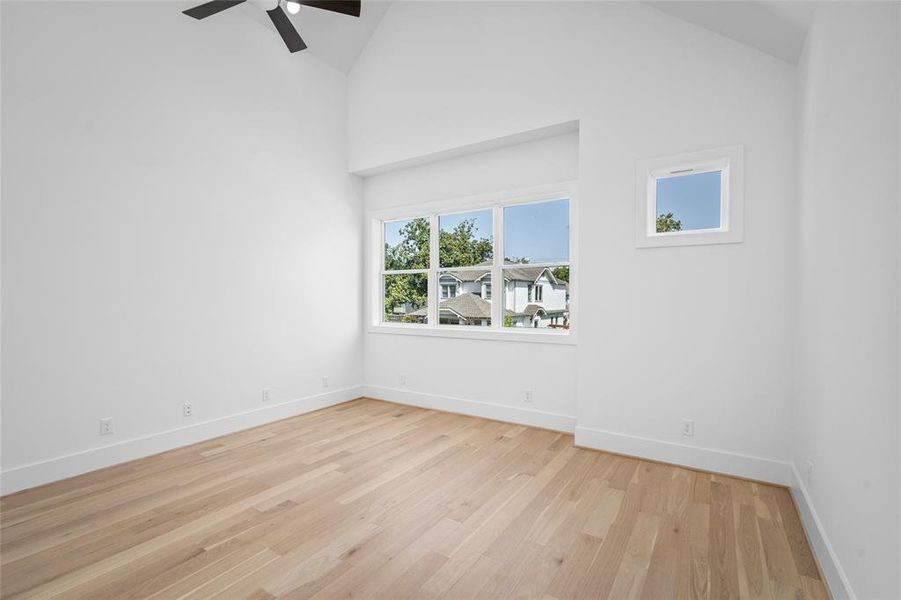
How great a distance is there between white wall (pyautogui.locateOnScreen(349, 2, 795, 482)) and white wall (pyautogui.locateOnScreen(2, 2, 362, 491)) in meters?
1.92

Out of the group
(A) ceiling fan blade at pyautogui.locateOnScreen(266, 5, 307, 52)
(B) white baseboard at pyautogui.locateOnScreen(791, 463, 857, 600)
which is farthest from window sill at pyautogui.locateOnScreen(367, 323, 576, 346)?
(A) ceiling fan blade at pyautogui.locateOnScreen(266, 5, 307, 52)

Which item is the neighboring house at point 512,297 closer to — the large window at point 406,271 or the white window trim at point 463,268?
the white window trim at point 463,268

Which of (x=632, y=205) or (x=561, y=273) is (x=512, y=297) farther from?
(x=632, y=205)

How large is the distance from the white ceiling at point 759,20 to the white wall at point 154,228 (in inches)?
141

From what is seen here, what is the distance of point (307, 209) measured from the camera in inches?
187

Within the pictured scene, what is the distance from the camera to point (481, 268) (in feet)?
15.4

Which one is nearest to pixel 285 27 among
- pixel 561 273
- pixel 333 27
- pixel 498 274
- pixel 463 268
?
pixel 333 27

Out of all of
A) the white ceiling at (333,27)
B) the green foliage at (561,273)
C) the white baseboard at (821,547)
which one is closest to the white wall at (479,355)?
the green foliage at (561,273)

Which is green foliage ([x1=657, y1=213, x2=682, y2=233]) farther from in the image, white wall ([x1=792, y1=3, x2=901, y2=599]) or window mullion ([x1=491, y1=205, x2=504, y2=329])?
window mullion ([x1=491, y1=205, x2=504, y2=329])

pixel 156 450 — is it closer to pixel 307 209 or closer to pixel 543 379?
pixel 307 209

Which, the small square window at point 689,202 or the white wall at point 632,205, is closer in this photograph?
the white wall at point 632,205

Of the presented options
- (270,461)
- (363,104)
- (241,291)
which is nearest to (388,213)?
(363,104)

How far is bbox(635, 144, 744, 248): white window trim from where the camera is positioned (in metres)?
3.06

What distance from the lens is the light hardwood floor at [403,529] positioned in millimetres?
1903
